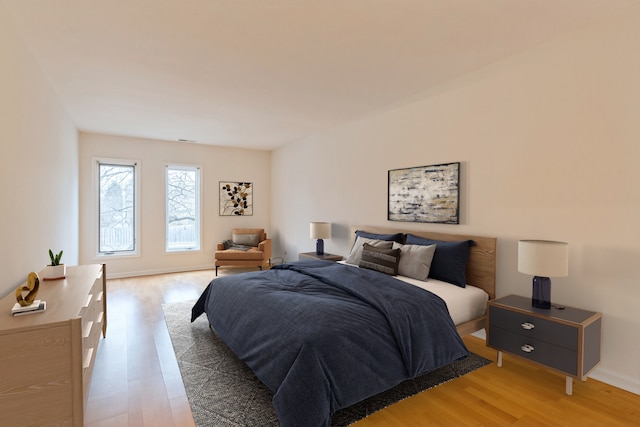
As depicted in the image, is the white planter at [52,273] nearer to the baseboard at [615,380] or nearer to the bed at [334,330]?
the bed at [334,330]

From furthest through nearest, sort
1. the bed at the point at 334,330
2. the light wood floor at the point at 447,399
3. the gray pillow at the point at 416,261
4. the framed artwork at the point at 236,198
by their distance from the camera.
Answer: the framed artwork at the point at 236,198, the gray pillow at the point at 416,261, the light wood floor at the point at 447,399, the bed at the point at 334,330

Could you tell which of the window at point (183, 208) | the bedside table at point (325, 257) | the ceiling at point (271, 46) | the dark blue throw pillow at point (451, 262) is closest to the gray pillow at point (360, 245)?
the dark blue throw pillow at point (451, 262)

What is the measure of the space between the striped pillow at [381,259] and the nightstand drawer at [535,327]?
98 cm

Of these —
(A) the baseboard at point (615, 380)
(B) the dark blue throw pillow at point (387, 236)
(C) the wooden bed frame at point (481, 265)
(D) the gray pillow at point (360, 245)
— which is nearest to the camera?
(A) the baseboard at point (615, 380)

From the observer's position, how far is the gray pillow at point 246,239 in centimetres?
658

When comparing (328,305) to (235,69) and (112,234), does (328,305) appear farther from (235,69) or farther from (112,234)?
(112,234)

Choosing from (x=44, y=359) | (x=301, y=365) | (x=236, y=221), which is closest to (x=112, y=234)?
(x=236, y=221)

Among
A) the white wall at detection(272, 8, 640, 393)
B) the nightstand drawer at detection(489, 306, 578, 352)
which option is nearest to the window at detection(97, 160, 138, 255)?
the white wall at detection(272, 8, 640, 393)

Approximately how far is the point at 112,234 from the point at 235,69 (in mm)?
4499

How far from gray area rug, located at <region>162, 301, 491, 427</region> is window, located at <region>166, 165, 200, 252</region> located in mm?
3619

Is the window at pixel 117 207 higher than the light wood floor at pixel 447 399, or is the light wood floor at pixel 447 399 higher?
the window at pixel 117 207

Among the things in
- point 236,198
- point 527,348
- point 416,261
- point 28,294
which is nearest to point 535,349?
point 527,348

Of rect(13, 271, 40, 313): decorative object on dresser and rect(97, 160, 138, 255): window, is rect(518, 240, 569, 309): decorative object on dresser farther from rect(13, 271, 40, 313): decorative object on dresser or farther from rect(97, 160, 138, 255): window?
rect(97, 160, 138, 255): window

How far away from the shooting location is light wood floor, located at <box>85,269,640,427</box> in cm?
204
